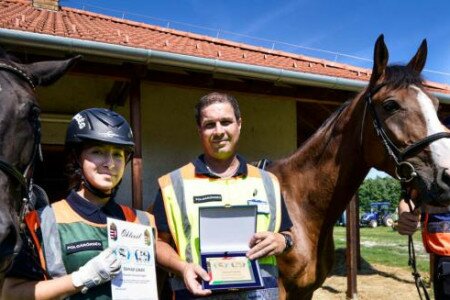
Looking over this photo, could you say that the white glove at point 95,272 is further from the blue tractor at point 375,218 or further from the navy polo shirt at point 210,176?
the blue tractor at point 375,218

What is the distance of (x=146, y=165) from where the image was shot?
6836mm

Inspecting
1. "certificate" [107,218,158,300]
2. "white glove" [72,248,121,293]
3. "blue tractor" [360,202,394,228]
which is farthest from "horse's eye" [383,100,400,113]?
"blue tractor" [360,202,394,228]

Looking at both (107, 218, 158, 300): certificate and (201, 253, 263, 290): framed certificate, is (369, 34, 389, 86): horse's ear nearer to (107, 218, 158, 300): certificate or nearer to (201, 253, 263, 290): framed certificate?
(201, 253, 263, 290): framed certificate

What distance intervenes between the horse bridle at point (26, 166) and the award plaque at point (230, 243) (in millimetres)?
767

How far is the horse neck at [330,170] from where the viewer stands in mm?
3299

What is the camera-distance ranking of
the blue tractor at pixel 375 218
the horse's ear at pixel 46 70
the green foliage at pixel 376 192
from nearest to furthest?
1. the horse's ear at pixel 46 70
2. the blue tractor at pixel 375 218
3. the green foliage at pixel 376 192

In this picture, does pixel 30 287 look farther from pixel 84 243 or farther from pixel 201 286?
pixel 201 286

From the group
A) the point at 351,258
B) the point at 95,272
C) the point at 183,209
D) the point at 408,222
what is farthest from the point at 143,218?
the point at 351,258

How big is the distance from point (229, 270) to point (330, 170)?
5.13 ft

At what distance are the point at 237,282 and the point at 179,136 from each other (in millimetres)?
5265

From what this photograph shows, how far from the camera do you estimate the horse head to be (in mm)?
2770

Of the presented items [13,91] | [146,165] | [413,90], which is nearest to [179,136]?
[146,165]

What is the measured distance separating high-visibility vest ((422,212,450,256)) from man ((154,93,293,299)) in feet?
5.29

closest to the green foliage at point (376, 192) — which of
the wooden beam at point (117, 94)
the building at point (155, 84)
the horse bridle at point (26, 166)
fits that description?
the building at point (155, 84)
